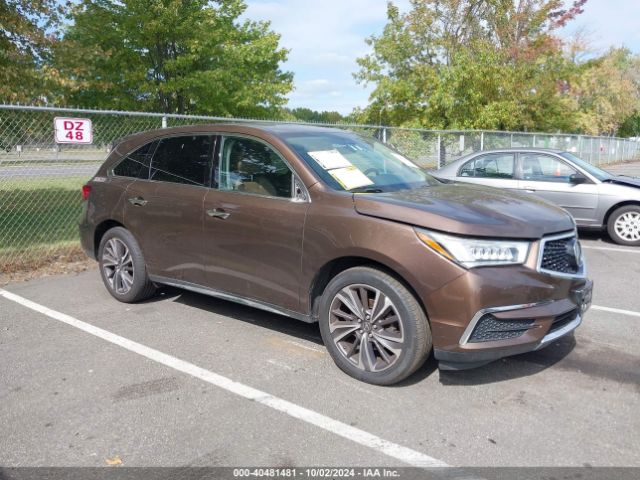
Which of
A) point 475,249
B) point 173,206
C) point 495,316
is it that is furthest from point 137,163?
point 495,316

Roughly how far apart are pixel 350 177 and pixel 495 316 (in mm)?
1504

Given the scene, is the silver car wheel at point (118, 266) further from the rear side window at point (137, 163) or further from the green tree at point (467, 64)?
the green tree at point (467, 64)

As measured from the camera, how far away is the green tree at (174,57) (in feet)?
59.0

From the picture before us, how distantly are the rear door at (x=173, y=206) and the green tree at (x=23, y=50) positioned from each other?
619 cm

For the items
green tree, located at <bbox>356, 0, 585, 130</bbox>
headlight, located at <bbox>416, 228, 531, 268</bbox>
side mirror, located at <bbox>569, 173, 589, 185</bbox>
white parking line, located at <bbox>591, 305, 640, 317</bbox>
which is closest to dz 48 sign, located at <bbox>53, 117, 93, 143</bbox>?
headlight, located at <bbox>416, 228, 531, 268</bbox>

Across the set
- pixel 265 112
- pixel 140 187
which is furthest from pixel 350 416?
pixel 265 112

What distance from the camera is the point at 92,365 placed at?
400cm

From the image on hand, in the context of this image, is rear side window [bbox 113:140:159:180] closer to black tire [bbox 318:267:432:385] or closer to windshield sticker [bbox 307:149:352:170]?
windshield sticker [bbox 307:149:352:170]

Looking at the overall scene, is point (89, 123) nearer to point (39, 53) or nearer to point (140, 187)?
point (140, 187)

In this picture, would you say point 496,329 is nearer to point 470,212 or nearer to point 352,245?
point 470,212

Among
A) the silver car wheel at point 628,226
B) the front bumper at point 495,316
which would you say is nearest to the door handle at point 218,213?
the front bumper at point 495,316

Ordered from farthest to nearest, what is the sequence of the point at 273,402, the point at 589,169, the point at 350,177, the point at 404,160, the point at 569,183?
the point at 589,169 → the point at 569,183 → the point at 404,160 → the point at 350,177 → the point at 273,402

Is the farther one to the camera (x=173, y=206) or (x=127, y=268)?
(x=127, y=268)

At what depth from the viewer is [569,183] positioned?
8.56 meters
